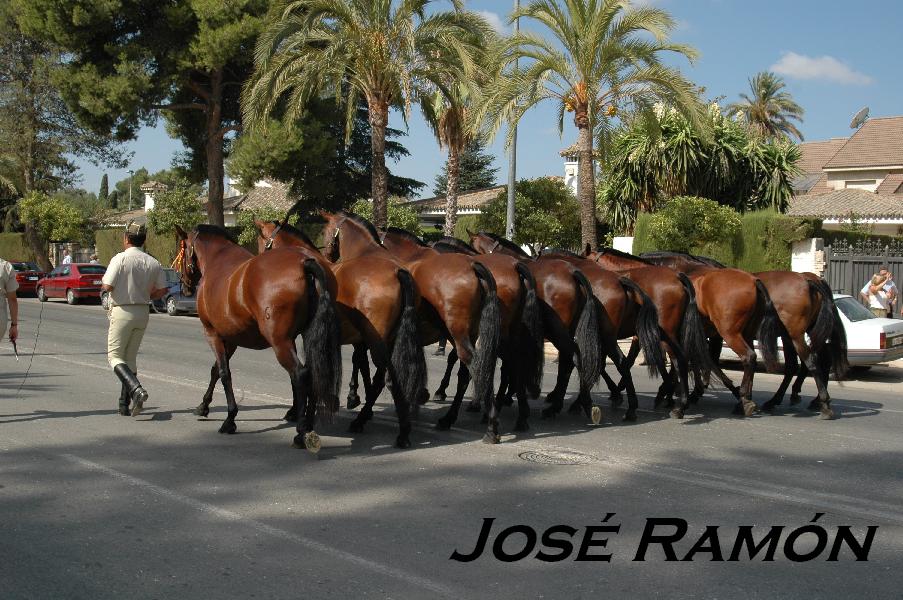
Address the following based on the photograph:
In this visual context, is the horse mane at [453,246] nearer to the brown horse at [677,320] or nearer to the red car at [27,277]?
the brown horse at [677,320]

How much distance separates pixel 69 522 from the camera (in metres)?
5.50

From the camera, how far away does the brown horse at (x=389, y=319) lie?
26.2 ft

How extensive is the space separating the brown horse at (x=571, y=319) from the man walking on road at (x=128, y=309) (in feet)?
13.0

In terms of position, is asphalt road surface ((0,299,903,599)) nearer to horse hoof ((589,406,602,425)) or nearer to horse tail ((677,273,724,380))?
horse hoof ((589,406,602,425))

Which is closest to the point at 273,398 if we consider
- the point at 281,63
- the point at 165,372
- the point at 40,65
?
the point at 165,372

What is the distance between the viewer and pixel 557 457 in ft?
25.0

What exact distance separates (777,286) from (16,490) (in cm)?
851

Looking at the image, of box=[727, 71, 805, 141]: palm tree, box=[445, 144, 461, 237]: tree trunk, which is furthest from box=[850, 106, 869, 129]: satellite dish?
box=[445, 144, 461, 237]: tree trunk

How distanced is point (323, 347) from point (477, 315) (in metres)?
1.72

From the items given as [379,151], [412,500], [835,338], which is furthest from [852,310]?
[379,151]

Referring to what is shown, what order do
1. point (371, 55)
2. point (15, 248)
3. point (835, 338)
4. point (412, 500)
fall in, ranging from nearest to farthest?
point (412, 500), point (835, 338), point (371, 55), point (15, 248)

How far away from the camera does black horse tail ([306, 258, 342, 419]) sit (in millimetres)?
7453

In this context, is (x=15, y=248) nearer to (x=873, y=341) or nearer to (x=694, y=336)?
(x=873, y=341)

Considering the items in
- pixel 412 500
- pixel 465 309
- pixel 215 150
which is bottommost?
pixel 412 500
